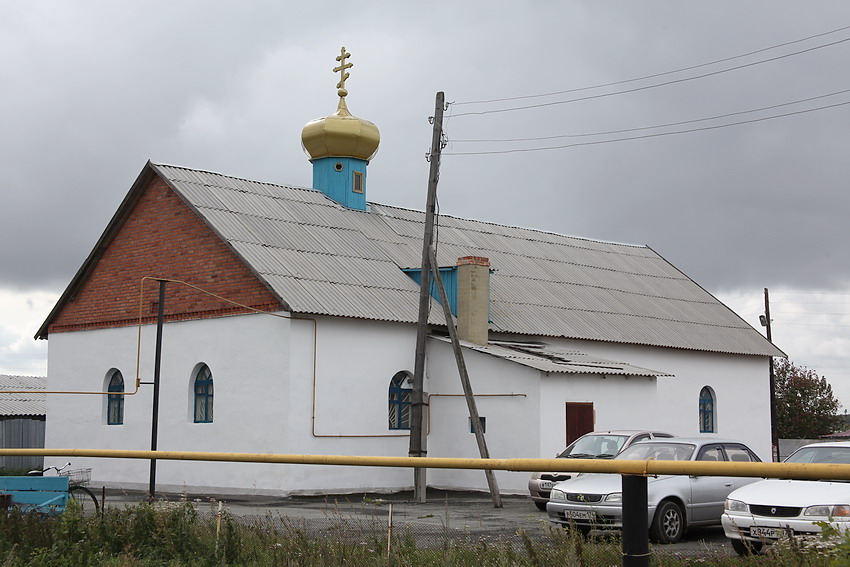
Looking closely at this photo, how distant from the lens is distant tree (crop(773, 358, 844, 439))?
168 ft

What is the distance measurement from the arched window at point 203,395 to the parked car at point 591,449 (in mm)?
8430

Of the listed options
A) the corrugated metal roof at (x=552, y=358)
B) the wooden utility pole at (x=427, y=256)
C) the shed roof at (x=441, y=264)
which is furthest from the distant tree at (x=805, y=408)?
the wooden utility pole at (x=427, y=256)

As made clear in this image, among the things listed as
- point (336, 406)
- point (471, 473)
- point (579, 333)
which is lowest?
point (471, 473)

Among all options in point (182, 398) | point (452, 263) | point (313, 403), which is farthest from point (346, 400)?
point (452, 263)

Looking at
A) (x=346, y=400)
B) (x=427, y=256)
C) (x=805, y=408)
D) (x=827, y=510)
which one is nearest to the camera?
(x=827, y=510)

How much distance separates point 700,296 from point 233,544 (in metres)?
31.9

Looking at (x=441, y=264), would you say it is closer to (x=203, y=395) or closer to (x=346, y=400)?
(x=346, y=400)

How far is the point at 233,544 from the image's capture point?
854 cm

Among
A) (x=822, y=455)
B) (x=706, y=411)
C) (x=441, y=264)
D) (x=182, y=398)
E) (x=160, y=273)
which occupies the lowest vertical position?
(x=822, y=455)

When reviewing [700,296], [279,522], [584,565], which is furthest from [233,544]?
[700,296]

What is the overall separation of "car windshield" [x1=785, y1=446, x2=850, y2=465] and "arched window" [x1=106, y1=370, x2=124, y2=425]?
17.8 metres

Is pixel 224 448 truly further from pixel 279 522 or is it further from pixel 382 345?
pixel 279 522

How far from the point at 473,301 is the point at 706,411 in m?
10.9

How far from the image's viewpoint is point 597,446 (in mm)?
19172
